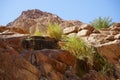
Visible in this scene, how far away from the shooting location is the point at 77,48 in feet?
25.4

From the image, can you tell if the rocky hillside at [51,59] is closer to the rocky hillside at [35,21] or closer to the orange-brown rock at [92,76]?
the orange-brown rock at [92,76]

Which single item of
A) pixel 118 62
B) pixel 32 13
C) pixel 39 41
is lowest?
pixel 118 62

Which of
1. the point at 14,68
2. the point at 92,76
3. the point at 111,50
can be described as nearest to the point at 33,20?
the point at 111,50

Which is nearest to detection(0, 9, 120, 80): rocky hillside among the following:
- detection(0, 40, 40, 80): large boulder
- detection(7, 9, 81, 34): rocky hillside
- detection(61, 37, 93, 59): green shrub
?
detection(0, 40, 40, 80): large boulder

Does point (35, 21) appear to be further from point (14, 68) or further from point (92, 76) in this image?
point (14, 68)

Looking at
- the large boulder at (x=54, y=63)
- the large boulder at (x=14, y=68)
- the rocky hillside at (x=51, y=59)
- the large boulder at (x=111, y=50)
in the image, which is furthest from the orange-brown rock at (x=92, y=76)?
the large boulder at (x=111, y=50)

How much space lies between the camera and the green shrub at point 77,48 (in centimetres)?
770

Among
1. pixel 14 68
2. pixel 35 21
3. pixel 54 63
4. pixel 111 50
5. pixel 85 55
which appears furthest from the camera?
pixel 35 21

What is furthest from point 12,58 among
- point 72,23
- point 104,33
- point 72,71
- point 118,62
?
point 72,23

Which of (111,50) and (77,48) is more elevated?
(77,48)

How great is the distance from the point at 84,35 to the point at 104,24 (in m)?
2.66

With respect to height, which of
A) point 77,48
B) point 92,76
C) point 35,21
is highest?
point 35,21

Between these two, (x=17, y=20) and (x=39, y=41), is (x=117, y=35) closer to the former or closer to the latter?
(x=39, y=41)

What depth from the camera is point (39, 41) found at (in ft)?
24.4
